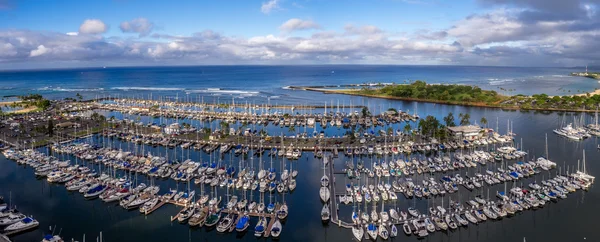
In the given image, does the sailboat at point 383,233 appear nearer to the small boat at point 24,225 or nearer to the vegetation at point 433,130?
the small boat at point 24,225

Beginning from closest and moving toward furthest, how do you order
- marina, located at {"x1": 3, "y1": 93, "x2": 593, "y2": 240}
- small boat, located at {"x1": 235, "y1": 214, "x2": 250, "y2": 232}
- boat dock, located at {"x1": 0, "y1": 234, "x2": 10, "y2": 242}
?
boat dock, located at {"x1": 0, "y1": 234, "x2": 10, "y2": 242}
small boat, located at {"x1": 235, "y1": 214, "x2": 250, "y2": 232}
marina, located at {"x1": 3, "y1": 93, "x2": 593, "y2": 240}

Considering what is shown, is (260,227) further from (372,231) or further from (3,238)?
(3,238)

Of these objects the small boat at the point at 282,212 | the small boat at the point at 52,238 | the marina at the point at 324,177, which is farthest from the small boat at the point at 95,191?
the small boat at the point at 282,212

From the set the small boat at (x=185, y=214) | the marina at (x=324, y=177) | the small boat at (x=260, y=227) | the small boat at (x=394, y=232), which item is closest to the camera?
the small boat at (x=394, y=232)

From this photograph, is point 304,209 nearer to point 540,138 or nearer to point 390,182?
point 390,182

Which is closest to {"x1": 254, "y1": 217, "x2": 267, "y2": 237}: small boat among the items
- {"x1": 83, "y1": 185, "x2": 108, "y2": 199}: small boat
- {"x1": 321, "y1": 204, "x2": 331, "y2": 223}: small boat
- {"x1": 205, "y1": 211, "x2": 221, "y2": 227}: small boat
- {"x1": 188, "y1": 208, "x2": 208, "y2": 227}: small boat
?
{"x1": 205, "y1": 211, "x2": 221, "y2": 227}: small boat

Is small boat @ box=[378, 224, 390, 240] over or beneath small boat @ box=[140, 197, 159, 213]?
beneath

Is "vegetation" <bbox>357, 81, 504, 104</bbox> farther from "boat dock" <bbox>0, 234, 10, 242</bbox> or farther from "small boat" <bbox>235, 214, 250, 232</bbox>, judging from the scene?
"boat dock" <bbox>0, 234, 10, 242</bbox>

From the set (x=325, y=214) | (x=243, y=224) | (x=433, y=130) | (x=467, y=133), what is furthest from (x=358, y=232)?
(x=467, y=133)

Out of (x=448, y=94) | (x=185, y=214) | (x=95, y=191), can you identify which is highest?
(x=448, y=94)

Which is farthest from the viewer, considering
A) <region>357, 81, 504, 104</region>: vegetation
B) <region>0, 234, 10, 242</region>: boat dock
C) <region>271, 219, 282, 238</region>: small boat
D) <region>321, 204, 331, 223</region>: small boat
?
<region>357, 81, 504, 104</region>: vegetation

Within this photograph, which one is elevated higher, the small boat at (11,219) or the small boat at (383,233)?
the small boat at (11,219)

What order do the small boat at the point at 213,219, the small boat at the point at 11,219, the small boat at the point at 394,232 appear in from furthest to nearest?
the small boat at the point at 213,219, the small boat at the point at 11,219, the small boat at the point at 394,232
